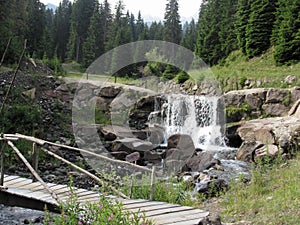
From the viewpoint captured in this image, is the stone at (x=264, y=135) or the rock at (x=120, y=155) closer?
the stone at (x=264, y=135)

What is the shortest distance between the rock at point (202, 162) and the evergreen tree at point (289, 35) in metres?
11.2

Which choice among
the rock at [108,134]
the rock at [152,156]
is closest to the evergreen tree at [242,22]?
the rock at [108,134]

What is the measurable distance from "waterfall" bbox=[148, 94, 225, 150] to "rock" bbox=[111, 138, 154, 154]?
6.74ft

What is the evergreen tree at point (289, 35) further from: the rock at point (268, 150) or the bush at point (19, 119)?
the bush at point (19, 119)

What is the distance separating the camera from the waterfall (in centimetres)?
1423

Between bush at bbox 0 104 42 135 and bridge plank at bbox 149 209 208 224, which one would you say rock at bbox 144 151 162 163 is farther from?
bridge plank at bbox 149 209 208 224

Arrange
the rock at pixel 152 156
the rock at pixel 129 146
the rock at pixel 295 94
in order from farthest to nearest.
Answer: the rock at pixel 295 94 → the rock at pixel 129 146 → the rock at pixel 152 156

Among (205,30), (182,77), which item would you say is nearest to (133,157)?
(182,77)

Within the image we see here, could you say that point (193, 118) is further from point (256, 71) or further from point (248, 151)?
point (256, 71)

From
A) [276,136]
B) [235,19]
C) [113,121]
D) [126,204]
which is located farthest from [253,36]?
[126,204]

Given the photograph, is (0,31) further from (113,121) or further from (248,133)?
(248,133)

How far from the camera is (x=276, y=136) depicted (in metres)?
10.1

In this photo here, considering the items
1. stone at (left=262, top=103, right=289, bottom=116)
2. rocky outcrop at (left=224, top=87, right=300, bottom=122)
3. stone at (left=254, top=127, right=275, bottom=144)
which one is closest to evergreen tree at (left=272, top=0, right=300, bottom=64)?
rocky outcrop at (left=224, top=87, right=300, bottom=122)

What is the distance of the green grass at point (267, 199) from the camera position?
4375 millimetres
